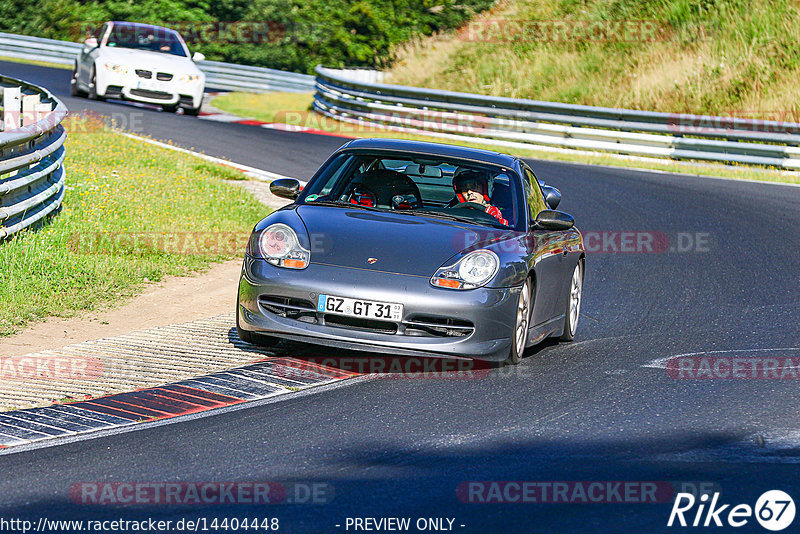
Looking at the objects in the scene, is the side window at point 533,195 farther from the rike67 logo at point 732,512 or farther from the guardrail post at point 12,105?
the guardrail post at point 12,105

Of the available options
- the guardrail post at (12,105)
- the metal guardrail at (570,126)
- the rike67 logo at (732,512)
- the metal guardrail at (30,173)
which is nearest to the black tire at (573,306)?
the rike67 logo at (732,512)

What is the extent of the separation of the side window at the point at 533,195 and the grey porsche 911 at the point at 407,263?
26 millimetres

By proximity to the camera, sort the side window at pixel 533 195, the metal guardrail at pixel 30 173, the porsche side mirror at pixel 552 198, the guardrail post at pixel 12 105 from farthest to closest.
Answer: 1. the guardrail post at pixel 12 105
2. the metal guardrail at pixel 30 173
3. the porsche side mirror at pixel 552 198
4. the side window at pixel 533 195

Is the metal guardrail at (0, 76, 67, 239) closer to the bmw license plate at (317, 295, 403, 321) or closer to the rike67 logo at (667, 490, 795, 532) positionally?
the bmw license plate at (317, 295, 403, 321)

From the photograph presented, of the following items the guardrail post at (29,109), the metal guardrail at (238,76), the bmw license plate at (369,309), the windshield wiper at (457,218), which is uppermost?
the windshield wiper at (457,218)

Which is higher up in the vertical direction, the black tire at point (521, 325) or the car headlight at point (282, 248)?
the car headlight at point (282, 248)

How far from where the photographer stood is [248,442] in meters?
5.70

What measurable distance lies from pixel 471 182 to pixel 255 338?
197cm

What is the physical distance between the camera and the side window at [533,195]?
340 inches

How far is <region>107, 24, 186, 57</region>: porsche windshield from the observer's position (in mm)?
23781

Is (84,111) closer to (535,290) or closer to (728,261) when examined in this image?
(728,261)
